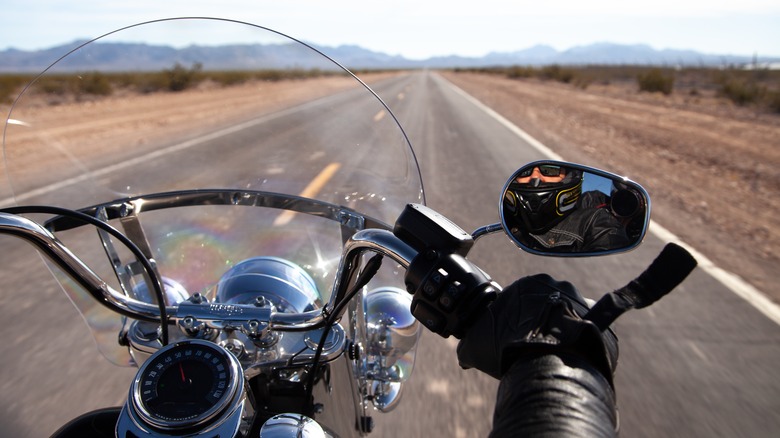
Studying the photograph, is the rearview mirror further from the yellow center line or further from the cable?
the yellow center line

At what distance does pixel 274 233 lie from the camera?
1.86 metres

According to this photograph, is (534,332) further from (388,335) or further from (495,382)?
(495,382)

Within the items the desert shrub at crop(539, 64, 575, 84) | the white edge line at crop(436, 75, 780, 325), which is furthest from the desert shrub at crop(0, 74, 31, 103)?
the desert shrub at crop(539, 64, 575, 84)

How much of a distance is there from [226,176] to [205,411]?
3.62ft

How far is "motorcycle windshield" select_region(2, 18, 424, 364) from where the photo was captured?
1801mm

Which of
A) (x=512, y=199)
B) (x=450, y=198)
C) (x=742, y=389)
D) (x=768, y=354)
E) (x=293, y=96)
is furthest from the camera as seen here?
(x=450, y=198)

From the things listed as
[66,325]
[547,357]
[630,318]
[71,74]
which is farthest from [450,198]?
[547,357]

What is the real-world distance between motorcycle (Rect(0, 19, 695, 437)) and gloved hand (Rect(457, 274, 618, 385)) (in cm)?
5

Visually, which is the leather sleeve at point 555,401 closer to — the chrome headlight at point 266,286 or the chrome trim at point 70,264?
the chrome headlight at point 266,286

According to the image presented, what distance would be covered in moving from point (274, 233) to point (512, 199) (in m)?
0.79

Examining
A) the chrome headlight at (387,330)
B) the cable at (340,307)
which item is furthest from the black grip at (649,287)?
the chrome headlight at (387,330)

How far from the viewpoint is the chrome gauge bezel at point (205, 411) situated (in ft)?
3.44

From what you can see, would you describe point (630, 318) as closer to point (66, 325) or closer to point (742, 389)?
point (742, 389)

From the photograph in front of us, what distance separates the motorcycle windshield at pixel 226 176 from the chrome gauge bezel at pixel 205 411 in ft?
1.90
